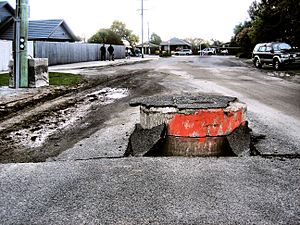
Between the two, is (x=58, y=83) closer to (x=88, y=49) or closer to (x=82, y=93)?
(x=82, y=93)

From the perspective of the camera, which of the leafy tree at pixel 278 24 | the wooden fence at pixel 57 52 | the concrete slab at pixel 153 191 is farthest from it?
the wooden fence at pixel 57 52

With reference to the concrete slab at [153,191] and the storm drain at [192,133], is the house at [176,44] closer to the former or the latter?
the storm drain at [192,133]

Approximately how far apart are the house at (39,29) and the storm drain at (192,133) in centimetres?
3610

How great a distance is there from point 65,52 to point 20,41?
22.7m

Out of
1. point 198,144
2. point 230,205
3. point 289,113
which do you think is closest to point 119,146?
point 198,144

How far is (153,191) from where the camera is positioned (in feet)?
13.2

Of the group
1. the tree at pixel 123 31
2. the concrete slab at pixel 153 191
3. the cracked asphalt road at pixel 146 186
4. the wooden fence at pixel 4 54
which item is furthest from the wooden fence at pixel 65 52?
the tree at pixel 123 31

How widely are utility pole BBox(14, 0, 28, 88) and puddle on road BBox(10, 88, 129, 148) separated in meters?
2.96

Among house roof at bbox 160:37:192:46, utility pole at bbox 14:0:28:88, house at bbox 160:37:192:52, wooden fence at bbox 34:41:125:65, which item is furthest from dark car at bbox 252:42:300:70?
house roof at bbox 160:37:192:46

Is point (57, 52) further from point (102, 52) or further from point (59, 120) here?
point (59, 120)


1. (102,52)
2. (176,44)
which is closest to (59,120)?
(102,52)

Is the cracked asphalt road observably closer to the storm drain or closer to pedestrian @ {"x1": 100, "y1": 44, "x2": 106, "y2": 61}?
the storm drain

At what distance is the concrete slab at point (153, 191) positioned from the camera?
11.3 feet

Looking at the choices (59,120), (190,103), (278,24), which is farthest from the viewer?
(278,24)
